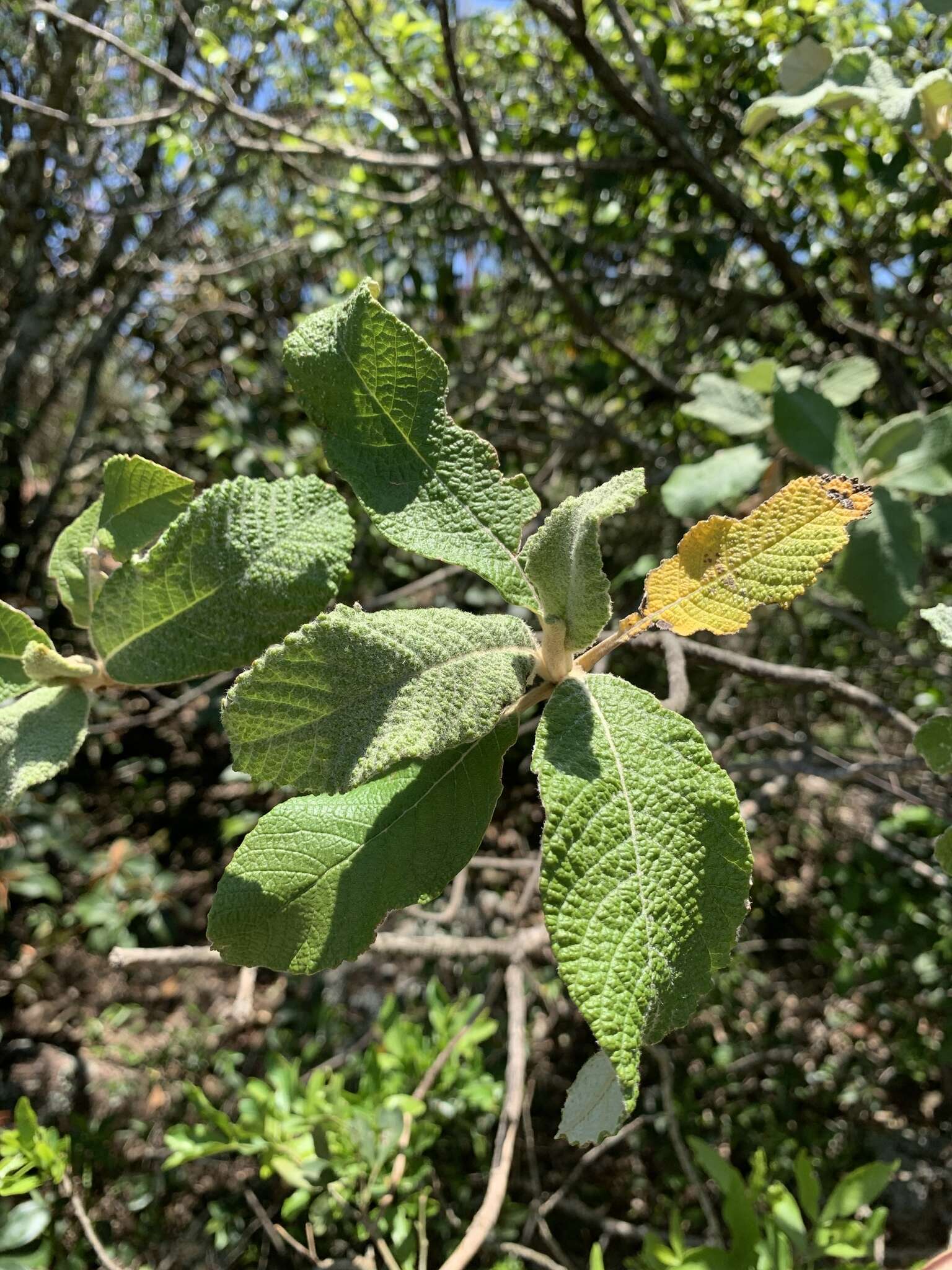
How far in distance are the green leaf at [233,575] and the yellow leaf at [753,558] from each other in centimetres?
31

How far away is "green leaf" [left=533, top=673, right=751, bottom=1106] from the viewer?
58cm

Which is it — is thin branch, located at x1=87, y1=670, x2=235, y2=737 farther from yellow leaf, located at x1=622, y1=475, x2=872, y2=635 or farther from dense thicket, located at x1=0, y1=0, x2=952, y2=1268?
yellow leaf, located at x1=622, y1=475, x2=872, y2=635

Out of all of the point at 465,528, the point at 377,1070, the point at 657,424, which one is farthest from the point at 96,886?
the point at 465,528

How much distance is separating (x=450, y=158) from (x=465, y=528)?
1.63 m

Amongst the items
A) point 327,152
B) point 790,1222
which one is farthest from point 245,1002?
point 327,152

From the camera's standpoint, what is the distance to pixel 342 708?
600mm

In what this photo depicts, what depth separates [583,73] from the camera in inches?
93.0

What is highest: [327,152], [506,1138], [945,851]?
[327,152]

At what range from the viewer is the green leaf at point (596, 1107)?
664mm

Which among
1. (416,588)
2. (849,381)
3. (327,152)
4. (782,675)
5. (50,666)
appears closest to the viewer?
(50,666)

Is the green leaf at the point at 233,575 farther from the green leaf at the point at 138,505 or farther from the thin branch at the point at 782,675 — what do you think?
the thin branch at the point at 782,675

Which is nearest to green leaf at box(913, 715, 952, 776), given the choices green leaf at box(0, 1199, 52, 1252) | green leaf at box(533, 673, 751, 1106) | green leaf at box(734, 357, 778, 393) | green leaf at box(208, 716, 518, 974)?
green leaf at box(533, 673, 751, 1106)

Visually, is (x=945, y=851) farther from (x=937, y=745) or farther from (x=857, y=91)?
(x=857, y=91)

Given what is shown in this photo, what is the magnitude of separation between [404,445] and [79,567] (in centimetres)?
40
